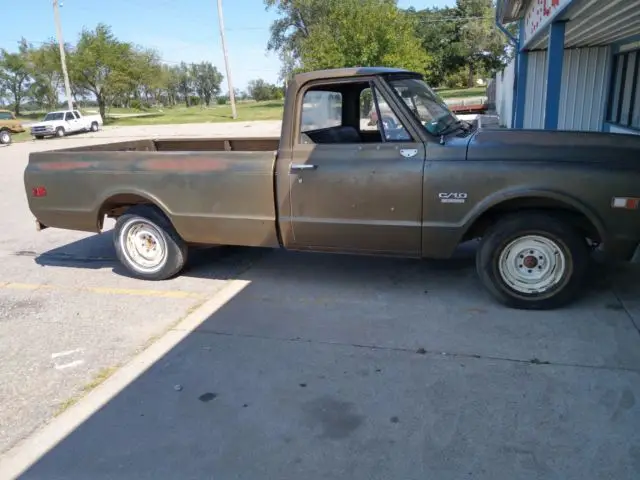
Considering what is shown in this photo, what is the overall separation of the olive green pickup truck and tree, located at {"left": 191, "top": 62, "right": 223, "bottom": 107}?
109783 millimetres

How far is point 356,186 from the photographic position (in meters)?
4.54

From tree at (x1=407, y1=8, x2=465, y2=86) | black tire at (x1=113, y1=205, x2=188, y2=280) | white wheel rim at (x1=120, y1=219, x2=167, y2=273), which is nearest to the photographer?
black tire at (x1=113, y1=205, x2=188, y2=280)

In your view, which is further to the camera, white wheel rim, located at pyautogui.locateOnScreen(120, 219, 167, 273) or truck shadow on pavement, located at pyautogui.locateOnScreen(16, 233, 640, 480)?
white wheel rim, located at pyautogui.locateOnScreen(120, 219, 167, 273)

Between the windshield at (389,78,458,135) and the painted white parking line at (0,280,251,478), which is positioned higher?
the windshield at (389,78,458,135)

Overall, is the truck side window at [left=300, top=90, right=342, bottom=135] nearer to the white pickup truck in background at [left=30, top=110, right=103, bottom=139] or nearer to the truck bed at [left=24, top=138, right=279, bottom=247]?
the truck bed at [left=24, top=138, right=279, bottom=247]

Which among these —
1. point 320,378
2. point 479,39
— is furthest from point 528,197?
point 479,39

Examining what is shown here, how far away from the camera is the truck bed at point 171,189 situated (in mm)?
4887

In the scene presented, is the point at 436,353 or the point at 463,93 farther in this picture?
the point at 463,93

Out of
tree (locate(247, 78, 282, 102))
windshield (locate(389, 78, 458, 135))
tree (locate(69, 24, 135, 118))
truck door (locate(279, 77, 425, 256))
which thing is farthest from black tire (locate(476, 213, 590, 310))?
tree (locate(247, 78, 282, 102))

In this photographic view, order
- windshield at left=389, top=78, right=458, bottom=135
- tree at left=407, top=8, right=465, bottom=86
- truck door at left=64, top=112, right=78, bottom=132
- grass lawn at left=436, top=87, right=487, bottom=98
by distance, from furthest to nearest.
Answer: tree at left=407, top=8, right=465, bottom=86, grass lawn at left=436, top=87, right=487, bottom=98, truck door at left=64, top=112, right=78, bottom=132, windshield at left=389, top=78, right=458, bottom=135

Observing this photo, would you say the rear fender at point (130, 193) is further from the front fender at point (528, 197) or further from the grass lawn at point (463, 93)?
the grass lawn at point (463, 93)

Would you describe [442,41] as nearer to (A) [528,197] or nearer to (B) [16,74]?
(B) [16,74]

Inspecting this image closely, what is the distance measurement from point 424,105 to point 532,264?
1650mm

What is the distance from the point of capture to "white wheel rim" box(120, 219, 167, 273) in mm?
5559
